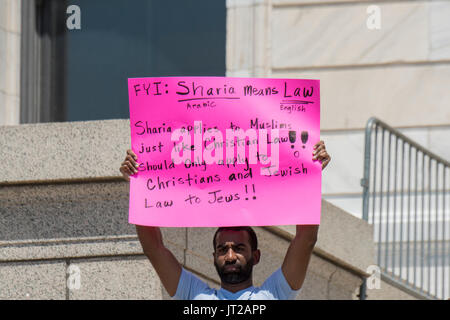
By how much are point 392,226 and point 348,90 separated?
63.2 inches

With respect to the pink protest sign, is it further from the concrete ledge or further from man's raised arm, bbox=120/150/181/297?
the concrete ledge

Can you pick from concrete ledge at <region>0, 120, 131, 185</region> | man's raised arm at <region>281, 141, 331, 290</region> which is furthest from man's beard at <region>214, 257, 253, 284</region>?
concrete ledge at <region>0, 120, 131, 185</region>

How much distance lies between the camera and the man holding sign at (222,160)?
5.04m

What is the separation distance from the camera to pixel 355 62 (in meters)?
11.8

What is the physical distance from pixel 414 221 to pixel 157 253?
5734 mm

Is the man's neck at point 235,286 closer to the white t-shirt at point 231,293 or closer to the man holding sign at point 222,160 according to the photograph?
the white t-shirt at point 231,293

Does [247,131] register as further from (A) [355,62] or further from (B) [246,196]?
(A) [355,62]

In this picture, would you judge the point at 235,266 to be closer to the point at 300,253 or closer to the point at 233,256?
the point at 233,256

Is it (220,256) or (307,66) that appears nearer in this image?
(220,256)

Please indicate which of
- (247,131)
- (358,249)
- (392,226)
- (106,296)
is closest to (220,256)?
(247,131)

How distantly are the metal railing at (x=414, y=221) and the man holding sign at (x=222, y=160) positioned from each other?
4.74 metres

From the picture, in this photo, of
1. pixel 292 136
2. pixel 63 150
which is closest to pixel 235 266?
pixel 292 136

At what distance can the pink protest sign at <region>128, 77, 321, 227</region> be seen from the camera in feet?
16.6

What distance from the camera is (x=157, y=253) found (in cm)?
509
